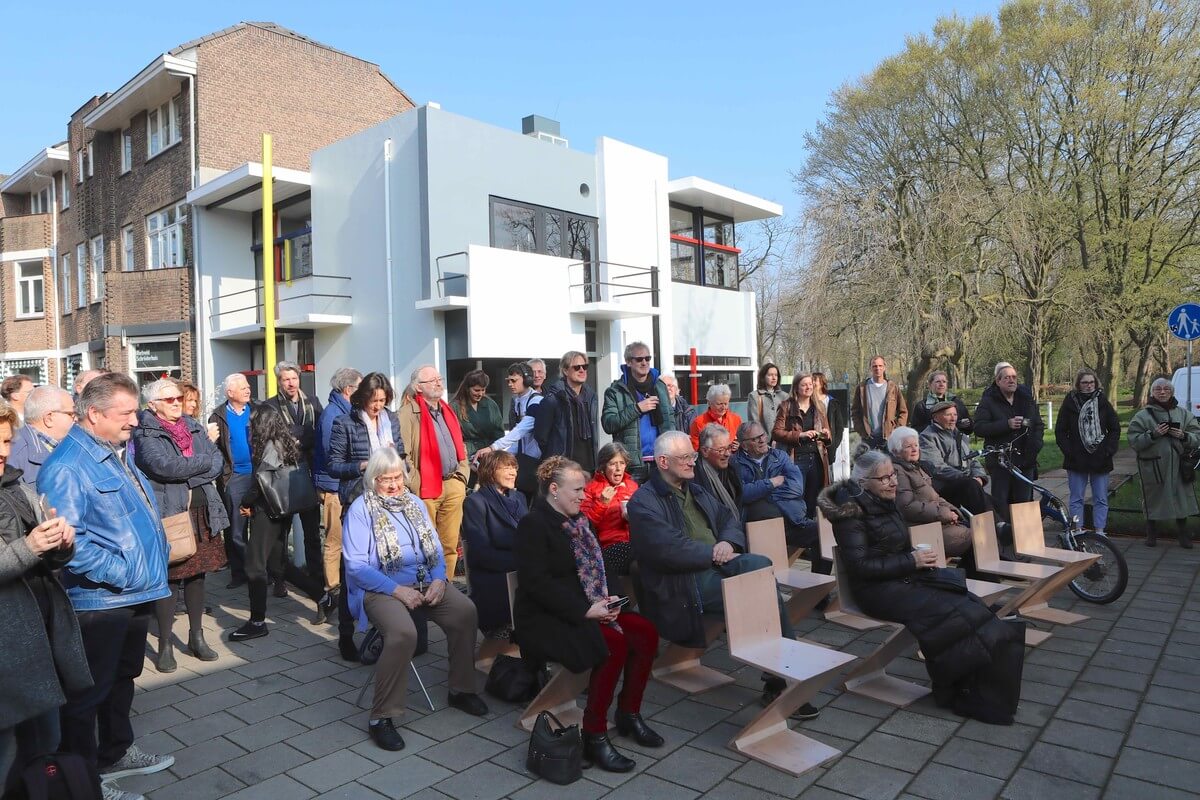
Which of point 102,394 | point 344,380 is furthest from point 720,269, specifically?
point 102,394

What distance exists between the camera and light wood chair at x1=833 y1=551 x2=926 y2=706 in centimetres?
461

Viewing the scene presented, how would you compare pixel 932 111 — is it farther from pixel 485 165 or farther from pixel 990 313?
pixel 485 165

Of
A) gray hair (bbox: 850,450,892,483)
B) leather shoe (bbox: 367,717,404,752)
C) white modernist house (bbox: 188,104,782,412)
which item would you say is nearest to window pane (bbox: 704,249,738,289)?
white modernist house (bbox: 188,104,782,412)

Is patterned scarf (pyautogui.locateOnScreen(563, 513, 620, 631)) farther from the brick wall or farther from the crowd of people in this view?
the brick wall

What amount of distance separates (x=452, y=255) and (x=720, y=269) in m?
10.3

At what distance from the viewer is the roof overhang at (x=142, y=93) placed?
18359mm

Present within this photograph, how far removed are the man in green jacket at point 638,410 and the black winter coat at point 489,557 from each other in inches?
74.0

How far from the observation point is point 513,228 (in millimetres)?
16969

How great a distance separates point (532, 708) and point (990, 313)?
1958 cm

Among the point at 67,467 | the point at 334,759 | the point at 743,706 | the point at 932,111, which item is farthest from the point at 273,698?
the point at 932,111

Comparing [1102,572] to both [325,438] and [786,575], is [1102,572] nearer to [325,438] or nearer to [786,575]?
[786,575]

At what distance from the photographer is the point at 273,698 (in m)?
4.80

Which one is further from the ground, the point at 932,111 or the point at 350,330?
the point at 932,111

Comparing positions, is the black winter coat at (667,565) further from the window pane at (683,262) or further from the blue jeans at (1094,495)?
the window pane at (683,262)
